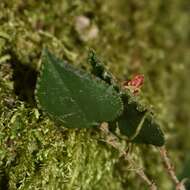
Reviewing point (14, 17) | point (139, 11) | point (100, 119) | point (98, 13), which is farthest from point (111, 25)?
point (100, 119)

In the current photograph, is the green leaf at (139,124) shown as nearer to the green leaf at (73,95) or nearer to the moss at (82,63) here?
the green leaf at (73,95)

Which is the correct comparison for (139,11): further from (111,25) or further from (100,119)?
(100,119)

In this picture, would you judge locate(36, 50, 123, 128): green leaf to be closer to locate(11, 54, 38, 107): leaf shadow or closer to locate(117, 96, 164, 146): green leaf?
locate(117, 96, 164, 146): green leaf

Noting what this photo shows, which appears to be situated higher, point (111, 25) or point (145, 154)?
point (111, 25)

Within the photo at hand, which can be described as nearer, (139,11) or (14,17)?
(14,17)

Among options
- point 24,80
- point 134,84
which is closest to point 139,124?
point 134,84
